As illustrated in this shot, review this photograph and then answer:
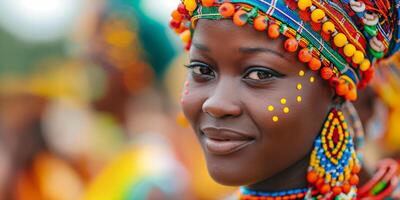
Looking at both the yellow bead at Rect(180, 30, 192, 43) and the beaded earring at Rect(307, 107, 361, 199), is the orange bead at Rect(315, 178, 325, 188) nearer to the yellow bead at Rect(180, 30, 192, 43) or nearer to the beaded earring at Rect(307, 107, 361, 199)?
the beaded earring at Rect(307, 107, 361, 199)

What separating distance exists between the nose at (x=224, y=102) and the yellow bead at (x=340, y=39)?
1.32 feet

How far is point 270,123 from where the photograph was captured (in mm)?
2760

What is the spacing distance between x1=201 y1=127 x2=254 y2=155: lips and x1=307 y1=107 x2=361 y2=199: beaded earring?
28cm

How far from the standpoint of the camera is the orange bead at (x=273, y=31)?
274 centimetres

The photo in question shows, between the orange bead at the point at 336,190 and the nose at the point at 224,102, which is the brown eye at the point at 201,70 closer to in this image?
the nose at the point at 224,102

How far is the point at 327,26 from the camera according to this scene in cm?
280

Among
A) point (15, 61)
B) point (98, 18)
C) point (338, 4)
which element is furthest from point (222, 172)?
point (15, 61)

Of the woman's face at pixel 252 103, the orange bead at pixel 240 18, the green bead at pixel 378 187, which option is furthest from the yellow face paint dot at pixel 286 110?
the green bead at pixel 378 187

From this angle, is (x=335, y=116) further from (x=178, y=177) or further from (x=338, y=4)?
(x=178, y=177)

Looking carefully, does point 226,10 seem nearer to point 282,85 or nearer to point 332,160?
point 282,85

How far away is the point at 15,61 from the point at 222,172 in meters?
7.34

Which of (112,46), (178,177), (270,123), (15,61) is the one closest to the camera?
(270,123)

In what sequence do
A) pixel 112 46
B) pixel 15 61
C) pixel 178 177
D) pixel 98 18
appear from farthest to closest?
pixel 15 61 → pixel 98 18 → pixel 112 46 → pixel 178 177

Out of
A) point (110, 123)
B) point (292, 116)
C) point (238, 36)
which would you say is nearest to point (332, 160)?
point (292, 116)
